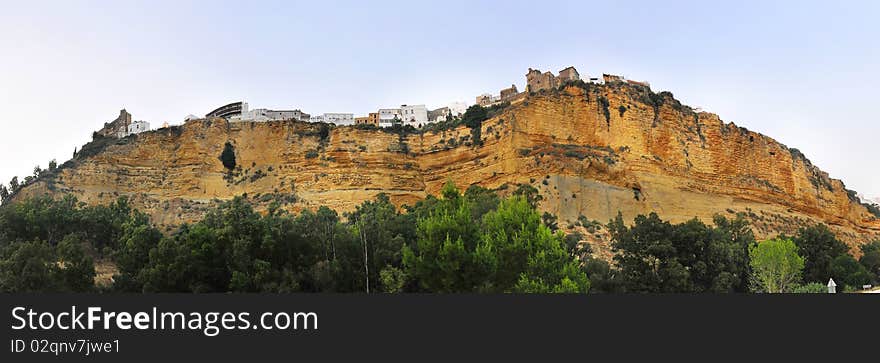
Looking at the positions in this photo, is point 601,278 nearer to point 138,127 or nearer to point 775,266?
point 775,266

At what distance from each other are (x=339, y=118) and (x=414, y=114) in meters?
8.75

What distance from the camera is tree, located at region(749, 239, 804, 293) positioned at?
34688 mm

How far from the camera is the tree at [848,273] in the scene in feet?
138

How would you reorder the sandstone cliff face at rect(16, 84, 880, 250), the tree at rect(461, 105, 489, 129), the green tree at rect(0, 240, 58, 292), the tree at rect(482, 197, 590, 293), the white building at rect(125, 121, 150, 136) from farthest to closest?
the white building at rect(125, 121, 150, 136)
the tree at rect(461, 105, 489, 129)
the sandstone cliff face at rect(16, 84, 880, 250)
the green tree at rect(0, 240, 58, 292)
the tree at rect(482, 197, 590, 293)

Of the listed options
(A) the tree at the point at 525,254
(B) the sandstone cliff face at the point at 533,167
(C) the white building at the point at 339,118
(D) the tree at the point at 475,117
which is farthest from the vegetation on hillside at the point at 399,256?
(C) the white building at the point at 339,118

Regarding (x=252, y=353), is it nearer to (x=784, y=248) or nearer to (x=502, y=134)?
(x=784, y=248)

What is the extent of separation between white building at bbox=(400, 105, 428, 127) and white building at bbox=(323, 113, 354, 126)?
612 centimetres

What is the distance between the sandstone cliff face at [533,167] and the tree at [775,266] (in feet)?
46.8

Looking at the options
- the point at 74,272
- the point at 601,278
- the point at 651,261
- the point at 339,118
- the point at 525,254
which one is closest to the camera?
the point at 525,254

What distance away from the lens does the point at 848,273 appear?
141 ft

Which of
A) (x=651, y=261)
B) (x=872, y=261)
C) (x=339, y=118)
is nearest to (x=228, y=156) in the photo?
(x=339, y=118)

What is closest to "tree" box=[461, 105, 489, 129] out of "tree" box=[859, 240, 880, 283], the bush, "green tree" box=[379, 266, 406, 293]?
the bush

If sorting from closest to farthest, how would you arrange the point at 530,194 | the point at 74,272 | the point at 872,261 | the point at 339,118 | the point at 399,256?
the point at 74,272 → the point at 399,256 → the point at 530,194 → the point at 872,261 → the point at 339,118

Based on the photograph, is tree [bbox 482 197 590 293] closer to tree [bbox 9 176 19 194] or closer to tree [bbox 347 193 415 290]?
tree [bbox 347 193 415 290]
